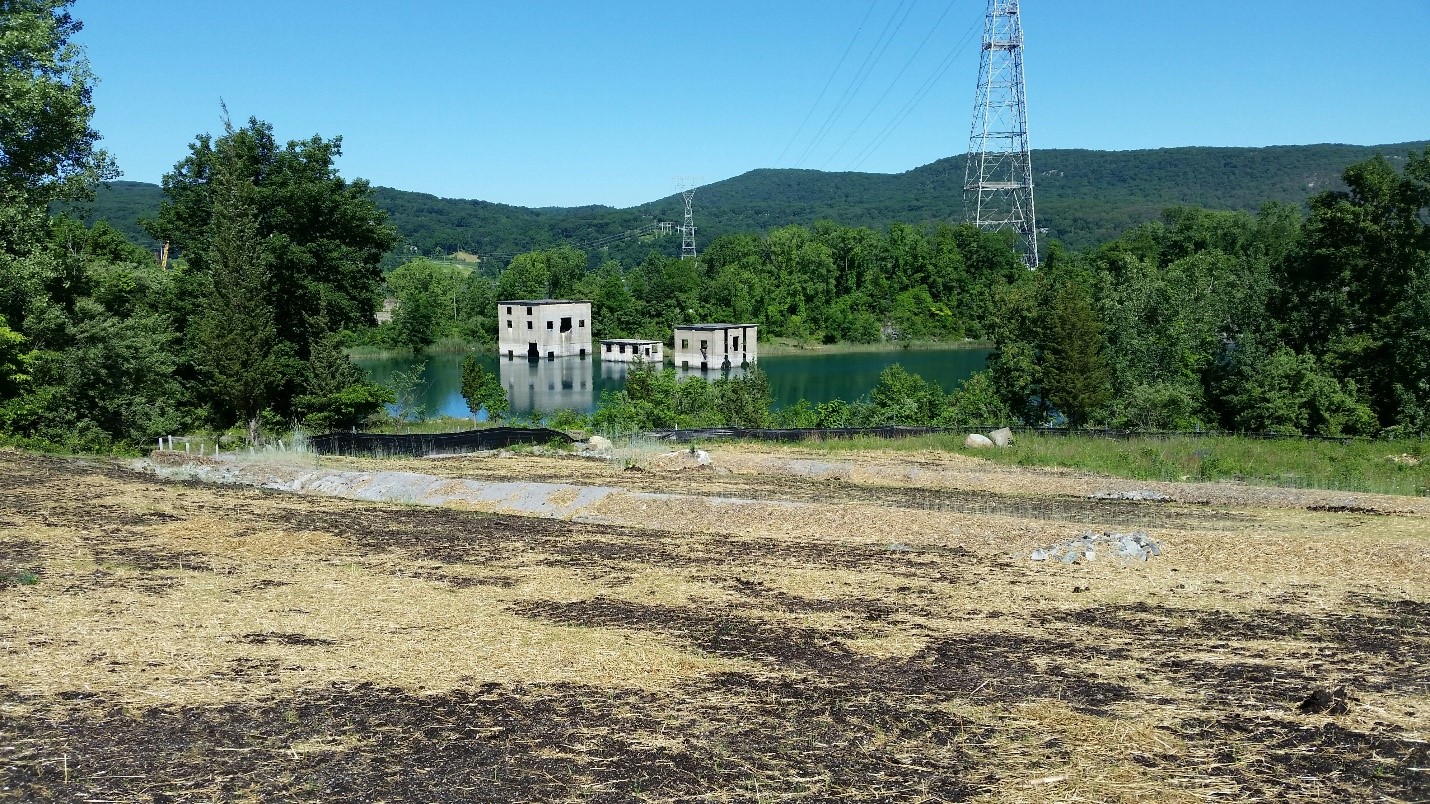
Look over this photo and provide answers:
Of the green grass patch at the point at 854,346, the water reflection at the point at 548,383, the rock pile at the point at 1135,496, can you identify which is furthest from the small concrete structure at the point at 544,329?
the rock pile at the point at 1135,496

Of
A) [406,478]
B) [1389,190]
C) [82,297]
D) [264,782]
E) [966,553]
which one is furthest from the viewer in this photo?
[1389,190]

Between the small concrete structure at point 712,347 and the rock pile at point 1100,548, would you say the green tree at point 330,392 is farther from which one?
the small concrete structure at point 712,347

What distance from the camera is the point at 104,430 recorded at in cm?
2880

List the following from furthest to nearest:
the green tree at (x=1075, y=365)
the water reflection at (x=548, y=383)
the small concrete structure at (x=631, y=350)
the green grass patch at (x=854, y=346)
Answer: the green grass patch at (x=854, y=346) → the small concrete structure at (x=631, y=350) → the water reflection at (x=548, y=383) → the green tree at (x=1075, y=365)

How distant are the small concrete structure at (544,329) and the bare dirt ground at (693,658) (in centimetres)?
8608

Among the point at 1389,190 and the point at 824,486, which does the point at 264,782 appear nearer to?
the point at 824,486

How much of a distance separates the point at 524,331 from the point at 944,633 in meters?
94.9

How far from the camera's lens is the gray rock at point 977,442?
29.3 m


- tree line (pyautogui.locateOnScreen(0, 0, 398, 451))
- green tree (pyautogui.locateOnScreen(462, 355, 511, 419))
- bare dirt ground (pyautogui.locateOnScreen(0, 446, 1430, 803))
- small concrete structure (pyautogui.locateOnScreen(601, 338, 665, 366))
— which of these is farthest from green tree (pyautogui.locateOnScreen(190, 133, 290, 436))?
small concrete structure (pyautogui.locateOnScreen(601, 338, 665, 366))

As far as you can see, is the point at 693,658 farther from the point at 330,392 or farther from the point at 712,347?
the point at 712,347

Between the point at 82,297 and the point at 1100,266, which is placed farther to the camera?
the point at 1100,266

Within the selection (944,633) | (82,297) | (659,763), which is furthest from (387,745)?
(82,297)

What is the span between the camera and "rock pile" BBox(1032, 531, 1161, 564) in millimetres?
13344

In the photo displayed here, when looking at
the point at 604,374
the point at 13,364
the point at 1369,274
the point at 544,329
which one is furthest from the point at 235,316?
the point at 544,329
